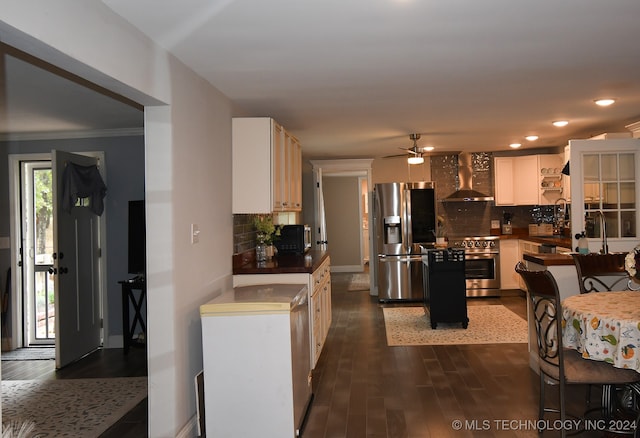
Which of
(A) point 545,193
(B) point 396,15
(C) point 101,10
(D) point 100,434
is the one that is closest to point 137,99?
(C) point 101,10

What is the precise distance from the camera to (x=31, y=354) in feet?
18.3

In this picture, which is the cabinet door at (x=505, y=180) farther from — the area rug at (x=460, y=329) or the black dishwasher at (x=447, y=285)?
the black dishwasher at (x=447, y=285)

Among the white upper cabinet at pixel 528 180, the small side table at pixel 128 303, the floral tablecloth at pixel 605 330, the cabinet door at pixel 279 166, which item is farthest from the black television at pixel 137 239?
the white upper cabinet at pixel 528 180

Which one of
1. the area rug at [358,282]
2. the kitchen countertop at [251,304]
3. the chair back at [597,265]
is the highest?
the chair back at [597,265]

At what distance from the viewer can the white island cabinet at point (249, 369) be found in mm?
2975

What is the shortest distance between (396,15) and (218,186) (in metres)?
1.94

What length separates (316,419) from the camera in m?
3.43

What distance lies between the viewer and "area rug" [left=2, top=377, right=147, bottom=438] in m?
3.57

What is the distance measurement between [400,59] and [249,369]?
216cm

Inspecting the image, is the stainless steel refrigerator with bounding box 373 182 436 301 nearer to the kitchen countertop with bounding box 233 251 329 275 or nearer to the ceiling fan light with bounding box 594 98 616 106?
the kitchen countertop with bounding box 233 251 329 275

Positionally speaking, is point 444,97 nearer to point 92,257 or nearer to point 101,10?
point 101,10

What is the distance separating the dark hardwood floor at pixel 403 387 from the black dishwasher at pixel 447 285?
74 centimetres

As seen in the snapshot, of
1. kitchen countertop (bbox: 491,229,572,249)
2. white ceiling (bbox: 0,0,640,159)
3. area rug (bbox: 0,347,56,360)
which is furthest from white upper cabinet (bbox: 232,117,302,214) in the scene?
kitchen countertop (bbox: 491,229,572,249)

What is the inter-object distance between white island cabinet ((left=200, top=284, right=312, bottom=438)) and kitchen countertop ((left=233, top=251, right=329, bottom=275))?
42.8 inches
